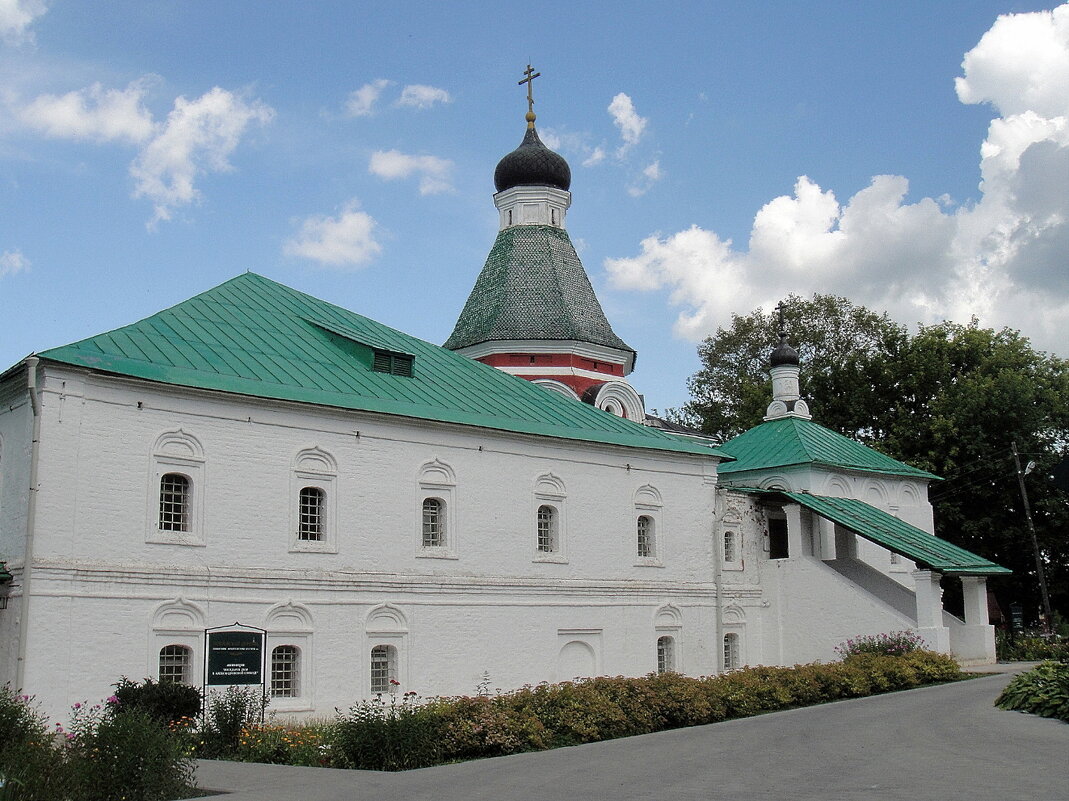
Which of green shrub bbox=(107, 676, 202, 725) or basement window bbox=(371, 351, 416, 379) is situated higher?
basement window bbox=(371, 351, 416, 379)

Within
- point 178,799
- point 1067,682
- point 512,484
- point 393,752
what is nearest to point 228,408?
point 512,484

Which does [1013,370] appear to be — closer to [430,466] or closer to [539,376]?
[539,376]

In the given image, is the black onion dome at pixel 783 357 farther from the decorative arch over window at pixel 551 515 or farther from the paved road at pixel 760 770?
the paved road at pixel 760 770

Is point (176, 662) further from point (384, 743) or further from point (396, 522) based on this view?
point (384, 743)

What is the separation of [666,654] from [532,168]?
47.4ft

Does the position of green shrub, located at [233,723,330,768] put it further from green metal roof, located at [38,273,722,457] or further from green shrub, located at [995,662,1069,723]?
green shrub, located at [995,662,1069,723]

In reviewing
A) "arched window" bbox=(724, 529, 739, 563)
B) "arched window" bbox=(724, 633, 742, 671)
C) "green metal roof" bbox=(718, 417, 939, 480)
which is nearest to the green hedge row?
"arched window" bbox=(724, 633, 742, 671)

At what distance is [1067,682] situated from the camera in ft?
48.5

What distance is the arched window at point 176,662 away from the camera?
1680 centimetres

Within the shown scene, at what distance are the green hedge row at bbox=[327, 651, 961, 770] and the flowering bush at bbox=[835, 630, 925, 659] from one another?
3.13 meters

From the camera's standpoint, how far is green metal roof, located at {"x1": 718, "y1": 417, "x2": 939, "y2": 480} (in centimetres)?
2998

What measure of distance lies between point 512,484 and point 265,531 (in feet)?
17.3

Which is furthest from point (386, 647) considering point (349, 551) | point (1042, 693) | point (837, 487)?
point (837, 487)

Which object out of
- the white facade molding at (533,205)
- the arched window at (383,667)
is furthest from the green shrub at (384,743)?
the white facade molding at (533,205)
